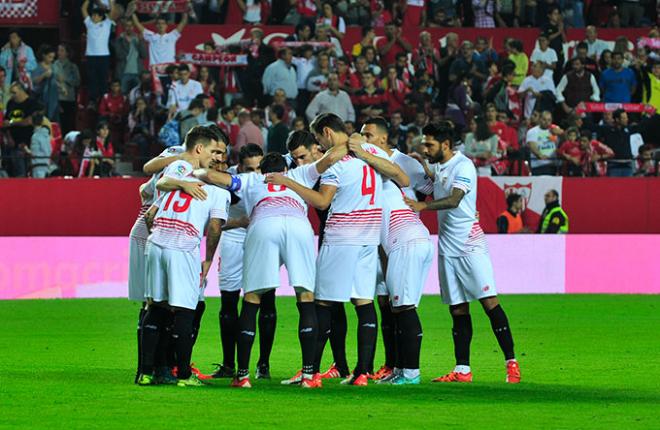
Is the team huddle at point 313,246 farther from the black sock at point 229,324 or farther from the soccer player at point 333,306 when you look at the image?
the black sock at point 229,324

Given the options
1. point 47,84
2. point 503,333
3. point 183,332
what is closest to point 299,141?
point 183,332

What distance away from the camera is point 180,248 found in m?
10.6

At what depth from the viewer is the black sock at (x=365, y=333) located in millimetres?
10898

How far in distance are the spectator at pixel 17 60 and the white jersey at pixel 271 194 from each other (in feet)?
46.2

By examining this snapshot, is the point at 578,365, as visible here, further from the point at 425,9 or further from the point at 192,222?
the point at 425,9

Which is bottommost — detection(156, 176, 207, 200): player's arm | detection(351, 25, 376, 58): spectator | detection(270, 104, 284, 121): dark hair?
detection(156, 176, 207, 200): player's arm

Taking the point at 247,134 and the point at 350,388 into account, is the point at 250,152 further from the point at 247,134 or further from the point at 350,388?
the point at 247,134

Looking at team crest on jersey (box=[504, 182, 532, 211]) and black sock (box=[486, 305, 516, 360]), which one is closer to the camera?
black sock (box=[486, 305, 516, 360])

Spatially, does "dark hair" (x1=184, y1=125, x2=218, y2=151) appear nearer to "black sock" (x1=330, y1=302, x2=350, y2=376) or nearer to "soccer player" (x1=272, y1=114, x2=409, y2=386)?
"soccer player" (x1=272, y1=114, x2=409, y2=386)

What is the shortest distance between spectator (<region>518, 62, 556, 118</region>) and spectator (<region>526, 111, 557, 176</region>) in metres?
1.15

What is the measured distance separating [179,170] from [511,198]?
42.2ft

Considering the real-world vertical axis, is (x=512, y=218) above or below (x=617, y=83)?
below

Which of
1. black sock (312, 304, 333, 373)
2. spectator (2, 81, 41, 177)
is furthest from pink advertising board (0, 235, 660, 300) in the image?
black sock (312, 304, 333, 373)

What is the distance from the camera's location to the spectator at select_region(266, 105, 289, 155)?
22.7 m
